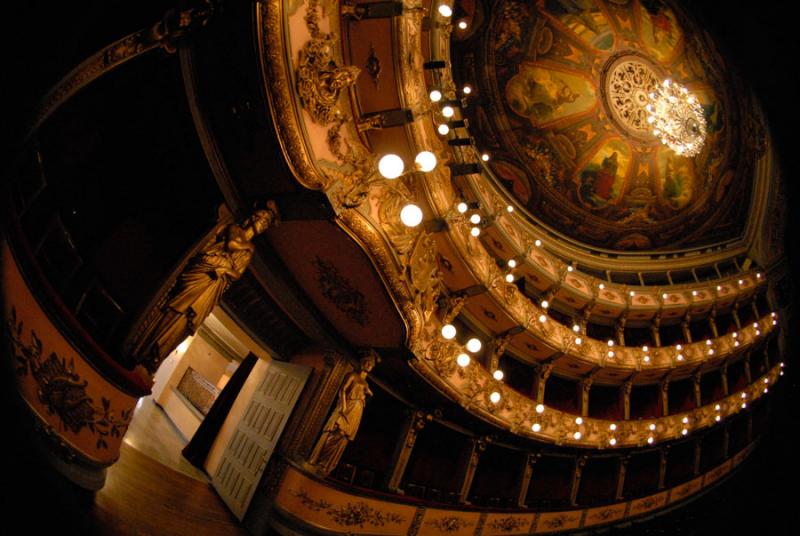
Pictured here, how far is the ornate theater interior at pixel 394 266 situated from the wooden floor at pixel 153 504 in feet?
0.20

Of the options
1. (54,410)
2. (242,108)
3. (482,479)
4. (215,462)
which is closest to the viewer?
(54,410)

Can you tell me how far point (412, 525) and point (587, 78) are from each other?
587 inches

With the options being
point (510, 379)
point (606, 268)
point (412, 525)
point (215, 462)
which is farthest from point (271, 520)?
point (606, 268)

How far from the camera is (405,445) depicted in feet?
28.8

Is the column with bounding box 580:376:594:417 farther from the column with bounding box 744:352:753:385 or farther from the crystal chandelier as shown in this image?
the column with bounding box 744:352:753:385

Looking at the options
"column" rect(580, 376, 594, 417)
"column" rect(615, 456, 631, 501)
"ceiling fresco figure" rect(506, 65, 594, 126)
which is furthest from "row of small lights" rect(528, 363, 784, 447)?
"ceiling fresco figure" rect(506, 65, 594, 126)

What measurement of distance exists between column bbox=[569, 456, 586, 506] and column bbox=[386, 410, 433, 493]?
663cm

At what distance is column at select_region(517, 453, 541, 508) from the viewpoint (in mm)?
11070

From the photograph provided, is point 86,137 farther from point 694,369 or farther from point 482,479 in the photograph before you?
point 694,369

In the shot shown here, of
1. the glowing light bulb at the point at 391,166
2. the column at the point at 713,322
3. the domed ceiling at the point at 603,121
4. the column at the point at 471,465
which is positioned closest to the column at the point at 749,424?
the column at the point at 713,322

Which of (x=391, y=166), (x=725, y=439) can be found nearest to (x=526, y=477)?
(x=391, y=166)

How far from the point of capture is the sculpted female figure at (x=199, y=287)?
4.12 m

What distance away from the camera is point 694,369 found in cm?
1540

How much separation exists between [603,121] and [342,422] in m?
14.1
